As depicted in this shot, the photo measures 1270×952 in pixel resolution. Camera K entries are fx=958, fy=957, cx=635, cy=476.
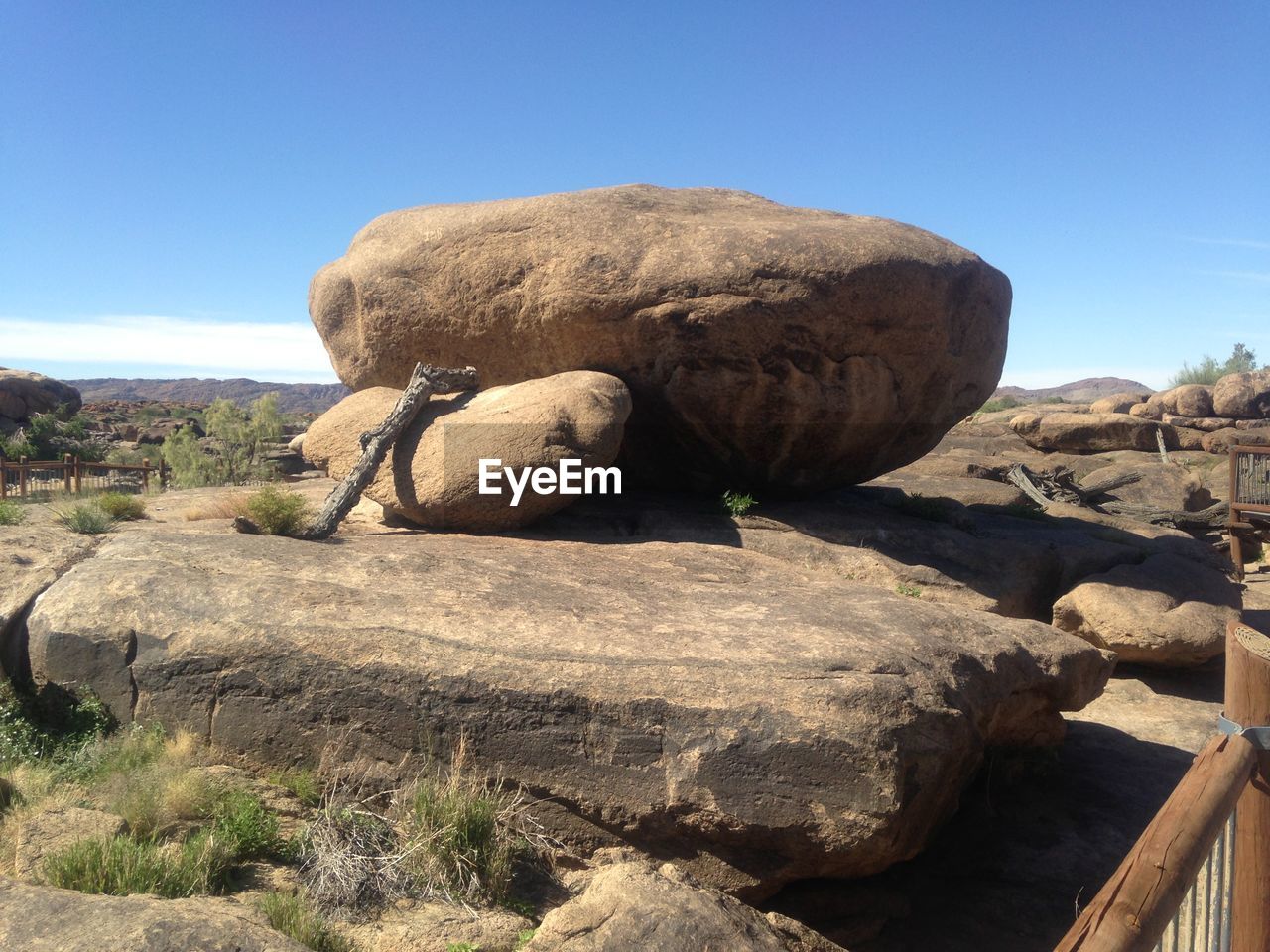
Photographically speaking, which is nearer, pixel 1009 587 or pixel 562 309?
pixel 562 309

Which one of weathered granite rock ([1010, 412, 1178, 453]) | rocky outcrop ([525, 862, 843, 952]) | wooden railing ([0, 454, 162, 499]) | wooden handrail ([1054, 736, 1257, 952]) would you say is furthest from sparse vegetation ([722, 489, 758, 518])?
weathered granite rock ([1010, 412, 1178, 453])

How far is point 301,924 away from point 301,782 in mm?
1242

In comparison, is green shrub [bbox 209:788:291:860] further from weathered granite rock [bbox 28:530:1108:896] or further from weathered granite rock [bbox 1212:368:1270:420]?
weathered granite rock [bbox 1212:368:1270:420]

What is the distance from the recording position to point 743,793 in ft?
16.4

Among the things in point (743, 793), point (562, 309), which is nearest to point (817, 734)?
point (743, 793)

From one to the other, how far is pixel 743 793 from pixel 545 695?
45.5 inches

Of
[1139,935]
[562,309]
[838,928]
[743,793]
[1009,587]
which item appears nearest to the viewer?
[1139,935]

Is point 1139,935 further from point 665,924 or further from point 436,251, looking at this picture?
point 436,251

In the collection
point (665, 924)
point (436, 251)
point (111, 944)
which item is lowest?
point (665, 924)

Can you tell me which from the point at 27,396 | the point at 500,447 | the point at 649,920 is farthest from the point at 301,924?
the point at 27,396

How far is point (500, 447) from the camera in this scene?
7.77 metres

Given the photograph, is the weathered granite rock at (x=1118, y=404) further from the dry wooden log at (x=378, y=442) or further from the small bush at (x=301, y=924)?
the small bush at (x=301, y=924)

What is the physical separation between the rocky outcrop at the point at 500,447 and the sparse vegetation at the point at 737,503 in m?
1.53

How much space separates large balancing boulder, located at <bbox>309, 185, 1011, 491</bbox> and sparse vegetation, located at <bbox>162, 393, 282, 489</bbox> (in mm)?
10430
